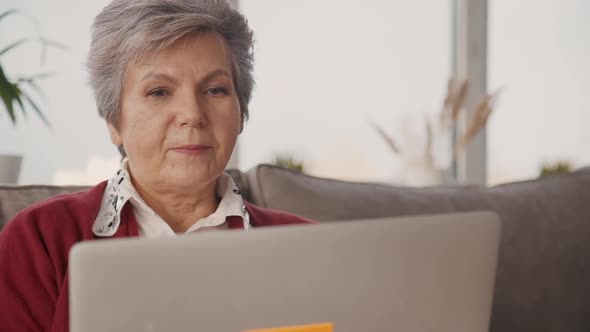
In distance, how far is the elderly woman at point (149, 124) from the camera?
1215 mm

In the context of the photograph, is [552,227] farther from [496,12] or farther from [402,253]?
[496,12]

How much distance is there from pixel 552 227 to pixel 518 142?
208 cm

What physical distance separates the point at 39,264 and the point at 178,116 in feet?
1.18

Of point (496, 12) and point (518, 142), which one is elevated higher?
point (496, 12)

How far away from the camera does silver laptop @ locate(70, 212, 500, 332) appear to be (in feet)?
1.99

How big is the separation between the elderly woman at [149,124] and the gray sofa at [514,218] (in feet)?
1.15

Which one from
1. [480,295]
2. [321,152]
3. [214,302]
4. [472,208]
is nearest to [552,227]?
[472,208]

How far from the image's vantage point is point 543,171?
10.9 ft

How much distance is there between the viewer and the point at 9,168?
6.41 ft

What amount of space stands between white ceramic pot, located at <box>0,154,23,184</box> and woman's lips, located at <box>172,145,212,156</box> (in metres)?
0.90

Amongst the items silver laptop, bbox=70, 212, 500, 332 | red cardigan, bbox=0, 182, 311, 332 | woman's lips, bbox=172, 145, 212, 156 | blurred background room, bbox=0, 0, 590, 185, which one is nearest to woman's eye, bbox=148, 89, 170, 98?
woman's lips, bbox=172, 145, 212, 156

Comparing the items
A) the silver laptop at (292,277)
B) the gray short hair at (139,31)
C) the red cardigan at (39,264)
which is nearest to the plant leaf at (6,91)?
the gray short hair at (139,31)

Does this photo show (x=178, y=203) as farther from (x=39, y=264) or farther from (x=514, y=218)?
(x=514, y=218)

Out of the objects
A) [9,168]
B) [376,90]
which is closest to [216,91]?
[9,168]
